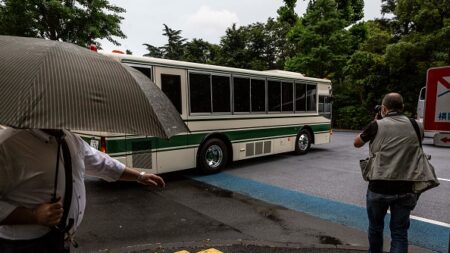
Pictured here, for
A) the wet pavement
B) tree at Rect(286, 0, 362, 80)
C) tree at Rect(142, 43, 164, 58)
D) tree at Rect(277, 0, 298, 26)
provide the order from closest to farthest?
the wet pavement → tree at Rect(286, 0, 362, 80) → tree at Rect(277, 0, 298, 26) → tree at Rect(142, 43, 164, 58)

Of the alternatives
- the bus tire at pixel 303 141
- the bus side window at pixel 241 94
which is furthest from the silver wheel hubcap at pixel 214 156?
the bus tire at pixel 303 141

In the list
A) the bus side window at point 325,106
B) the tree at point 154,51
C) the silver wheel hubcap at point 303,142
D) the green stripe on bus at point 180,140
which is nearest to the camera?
the green stripe on bus at point 180,140

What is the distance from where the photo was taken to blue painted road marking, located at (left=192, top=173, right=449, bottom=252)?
467cm

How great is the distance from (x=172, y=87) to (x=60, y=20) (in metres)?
14.9

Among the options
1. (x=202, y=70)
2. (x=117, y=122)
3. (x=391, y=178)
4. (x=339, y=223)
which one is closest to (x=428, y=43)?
(x=202, y=70)

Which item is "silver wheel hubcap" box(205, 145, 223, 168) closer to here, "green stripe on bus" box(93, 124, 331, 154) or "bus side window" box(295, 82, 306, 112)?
"green stripe on bus" box(93, 124, 331, 154)

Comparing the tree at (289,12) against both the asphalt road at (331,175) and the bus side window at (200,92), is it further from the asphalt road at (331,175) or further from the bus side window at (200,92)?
the bus side window at (200,92)

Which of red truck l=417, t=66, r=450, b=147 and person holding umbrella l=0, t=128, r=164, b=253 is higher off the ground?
red truck l=417, t=66, r=450, b=147

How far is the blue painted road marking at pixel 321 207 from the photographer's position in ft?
15.3

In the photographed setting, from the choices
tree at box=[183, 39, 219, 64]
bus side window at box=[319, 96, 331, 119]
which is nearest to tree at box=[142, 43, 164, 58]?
tree at box=[183, 39, 219, 64]

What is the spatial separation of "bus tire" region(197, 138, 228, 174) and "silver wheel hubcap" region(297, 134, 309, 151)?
3622mm

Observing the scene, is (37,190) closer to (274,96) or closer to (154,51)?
(274,96)

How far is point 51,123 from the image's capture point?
1.50 m

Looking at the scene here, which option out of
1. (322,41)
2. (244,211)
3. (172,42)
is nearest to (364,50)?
(322,41)
